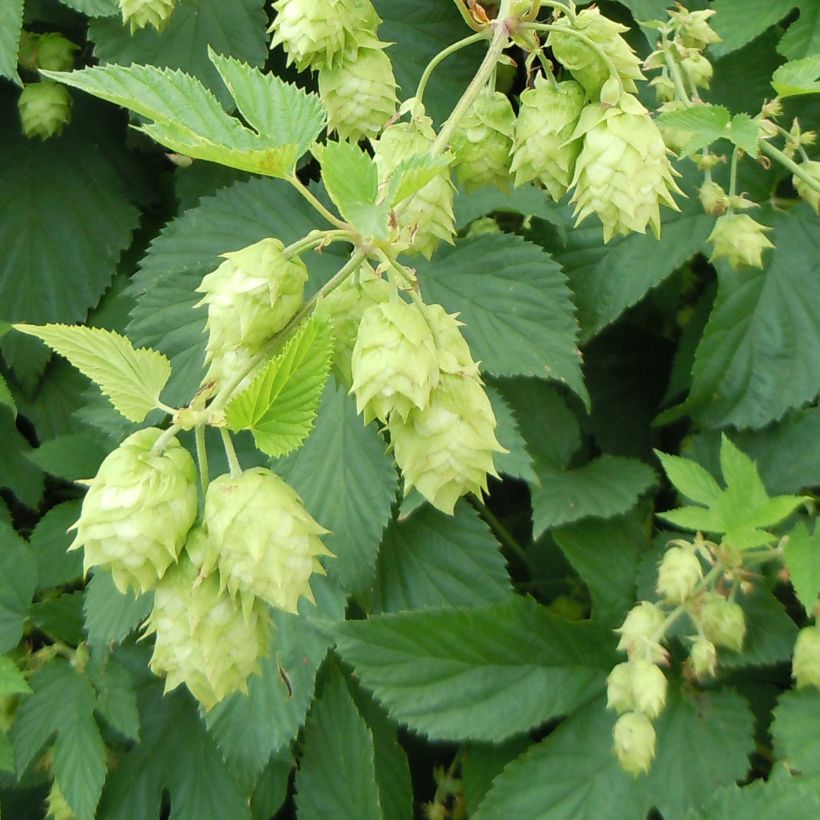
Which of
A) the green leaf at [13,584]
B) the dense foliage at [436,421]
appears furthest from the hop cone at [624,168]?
the green leaf at [13,584]

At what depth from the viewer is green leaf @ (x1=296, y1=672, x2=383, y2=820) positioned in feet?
4.72

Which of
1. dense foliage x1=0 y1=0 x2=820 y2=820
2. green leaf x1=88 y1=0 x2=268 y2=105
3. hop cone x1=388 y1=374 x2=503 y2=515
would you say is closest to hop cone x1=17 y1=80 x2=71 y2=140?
dense foliage x1=0 y1=0 x2=820 y2=820

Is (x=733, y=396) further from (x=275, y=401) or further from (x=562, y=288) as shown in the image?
(x=275, y=401)

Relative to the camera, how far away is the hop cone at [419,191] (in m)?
0.92

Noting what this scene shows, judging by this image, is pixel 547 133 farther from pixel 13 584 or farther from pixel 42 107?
pixel 13 584

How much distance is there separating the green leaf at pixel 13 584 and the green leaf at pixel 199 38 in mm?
911

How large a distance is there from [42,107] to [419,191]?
1018 millimetres

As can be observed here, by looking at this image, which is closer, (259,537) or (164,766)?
(259,537)

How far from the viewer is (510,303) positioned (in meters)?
1.49

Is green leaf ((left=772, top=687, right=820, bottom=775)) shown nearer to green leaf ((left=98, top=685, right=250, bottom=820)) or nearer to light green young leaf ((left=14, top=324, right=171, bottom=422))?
green leaf ((left=98, top=685, right=250, bottom=820))

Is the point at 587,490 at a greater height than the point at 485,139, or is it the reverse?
the point at 485,139

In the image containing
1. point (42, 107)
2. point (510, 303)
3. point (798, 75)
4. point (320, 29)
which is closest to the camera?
point (320, 29)

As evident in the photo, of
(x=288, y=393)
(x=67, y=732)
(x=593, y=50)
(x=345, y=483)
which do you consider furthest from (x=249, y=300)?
(x=67, y=732)

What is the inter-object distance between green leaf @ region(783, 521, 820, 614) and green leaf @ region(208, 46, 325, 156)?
0.92m
